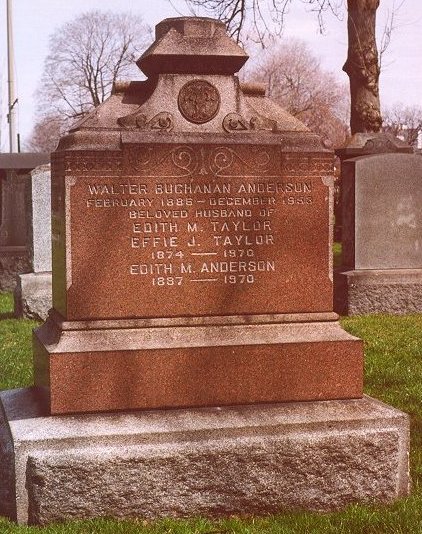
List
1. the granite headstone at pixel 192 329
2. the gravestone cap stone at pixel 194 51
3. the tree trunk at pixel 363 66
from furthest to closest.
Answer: the tree trunk at pixel 363 66, the gravestone cap stone at pixel 194 51, the granite headstone at pixel 192 329

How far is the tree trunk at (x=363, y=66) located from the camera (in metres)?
15.0

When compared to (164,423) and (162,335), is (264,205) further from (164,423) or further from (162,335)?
(164,423)

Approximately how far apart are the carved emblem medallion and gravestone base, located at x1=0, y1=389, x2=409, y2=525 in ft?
5.42

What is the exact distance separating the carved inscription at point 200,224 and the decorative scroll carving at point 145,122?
1.03 feet

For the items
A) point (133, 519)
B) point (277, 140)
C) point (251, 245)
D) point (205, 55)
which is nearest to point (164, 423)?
point (133, 519)

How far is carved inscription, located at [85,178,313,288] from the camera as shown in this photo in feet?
16.7

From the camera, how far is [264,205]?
17.3 feet

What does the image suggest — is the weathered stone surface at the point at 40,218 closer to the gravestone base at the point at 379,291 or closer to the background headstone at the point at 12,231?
the background headstone at the point at 12,231

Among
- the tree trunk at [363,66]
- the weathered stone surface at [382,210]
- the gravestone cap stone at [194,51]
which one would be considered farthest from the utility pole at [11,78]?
the gravestone cap stone at [194,51]

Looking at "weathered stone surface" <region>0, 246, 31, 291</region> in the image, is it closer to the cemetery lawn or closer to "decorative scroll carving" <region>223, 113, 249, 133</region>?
the cemetery lawn

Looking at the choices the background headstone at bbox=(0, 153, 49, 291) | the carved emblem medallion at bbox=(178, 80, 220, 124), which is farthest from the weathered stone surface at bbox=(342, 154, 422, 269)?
the carved emblem medallion at bbox=(178, 80, 220, 124)

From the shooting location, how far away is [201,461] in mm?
4742

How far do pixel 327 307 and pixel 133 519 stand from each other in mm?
1622

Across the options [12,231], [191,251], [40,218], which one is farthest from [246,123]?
[12,231]
